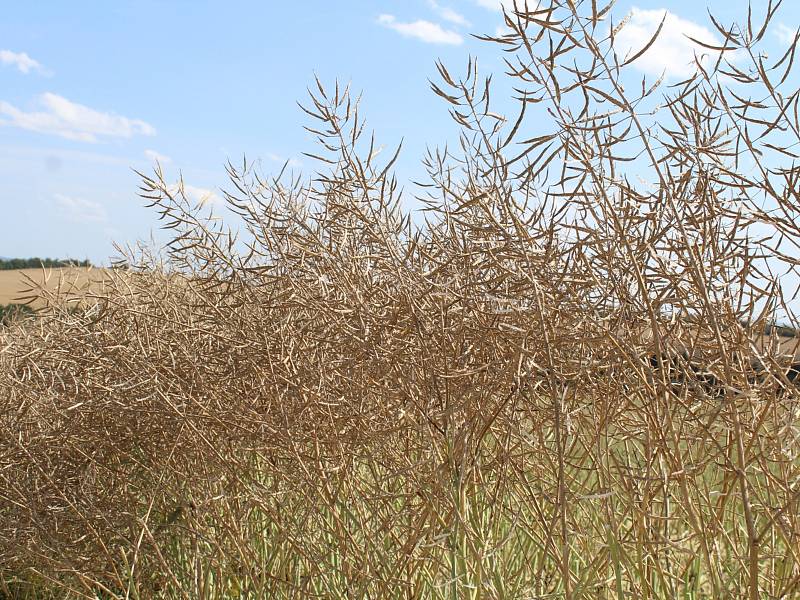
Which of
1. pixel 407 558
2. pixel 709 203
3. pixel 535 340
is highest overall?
pixel 709 203

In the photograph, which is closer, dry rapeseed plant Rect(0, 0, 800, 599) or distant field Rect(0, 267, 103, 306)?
dry rapeseed plant Rect(0, 0, 800, 599)

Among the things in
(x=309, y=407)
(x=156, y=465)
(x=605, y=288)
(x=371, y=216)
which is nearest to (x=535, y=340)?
(x=605, y=288)

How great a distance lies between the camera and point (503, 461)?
5.64 ft

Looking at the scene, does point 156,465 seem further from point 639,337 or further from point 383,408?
point 639,337

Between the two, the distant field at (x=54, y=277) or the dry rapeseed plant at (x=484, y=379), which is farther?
the distant field at (x=54, y=277)

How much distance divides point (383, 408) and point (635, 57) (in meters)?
1.03

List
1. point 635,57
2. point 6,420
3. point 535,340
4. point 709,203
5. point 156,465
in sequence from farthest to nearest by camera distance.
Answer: point 6,420
point 156,465
point 535,340
point 709,203
point 635,57

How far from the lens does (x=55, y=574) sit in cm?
344

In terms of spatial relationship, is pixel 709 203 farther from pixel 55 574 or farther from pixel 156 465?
pixel 55 574

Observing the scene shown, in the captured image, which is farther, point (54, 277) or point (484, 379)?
point (54, 277)

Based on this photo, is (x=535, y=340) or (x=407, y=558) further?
(x=407, y=558)

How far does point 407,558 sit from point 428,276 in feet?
2.21

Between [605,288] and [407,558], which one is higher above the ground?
[605,288]

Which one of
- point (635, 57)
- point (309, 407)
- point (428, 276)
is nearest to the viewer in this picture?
point (635, 57)
